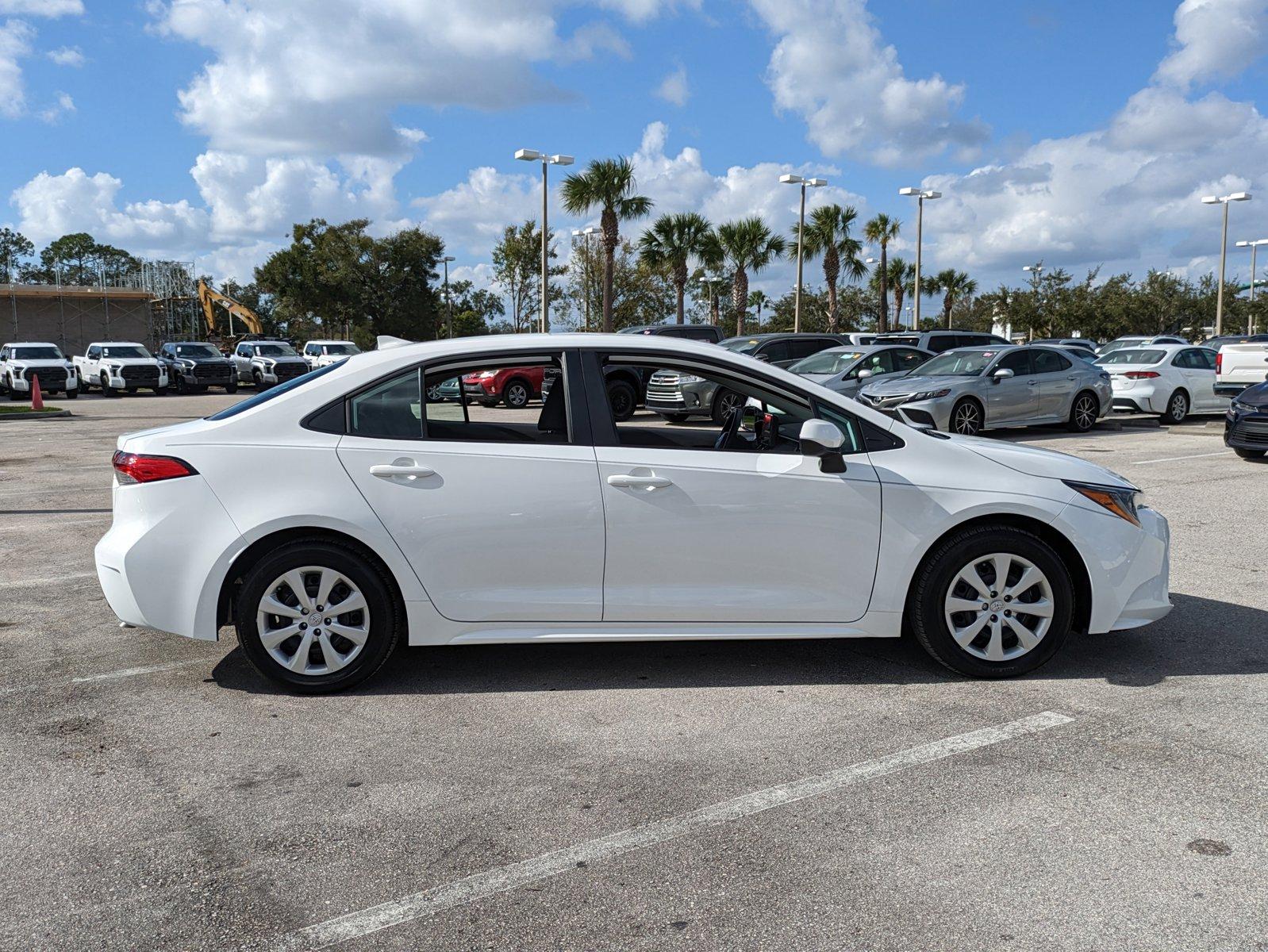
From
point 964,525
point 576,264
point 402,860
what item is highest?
point 576,264

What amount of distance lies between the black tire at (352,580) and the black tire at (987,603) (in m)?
2.37

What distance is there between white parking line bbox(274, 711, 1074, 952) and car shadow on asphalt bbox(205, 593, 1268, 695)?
74 cm

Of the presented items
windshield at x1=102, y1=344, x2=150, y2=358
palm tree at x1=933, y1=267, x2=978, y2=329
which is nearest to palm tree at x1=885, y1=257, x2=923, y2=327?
palm tree at x1=933, y1=267, x2=978, y2=329

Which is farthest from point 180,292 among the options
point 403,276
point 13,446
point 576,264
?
point 13,446

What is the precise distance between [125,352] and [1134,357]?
98.5 feet

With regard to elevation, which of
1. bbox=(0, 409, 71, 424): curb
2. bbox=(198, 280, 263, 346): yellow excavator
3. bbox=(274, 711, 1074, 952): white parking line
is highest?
bbox=(198, 280, 263, 346): yellow excavator

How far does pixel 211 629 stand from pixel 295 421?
99 cm

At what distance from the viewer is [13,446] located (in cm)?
1641

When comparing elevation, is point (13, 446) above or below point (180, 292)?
below

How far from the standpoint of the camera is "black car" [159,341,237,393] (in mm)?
35344

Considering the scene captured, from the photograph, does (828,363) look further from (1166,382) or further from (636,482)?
(636,482)

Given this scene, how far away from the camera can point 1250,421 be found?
12922 millimetres

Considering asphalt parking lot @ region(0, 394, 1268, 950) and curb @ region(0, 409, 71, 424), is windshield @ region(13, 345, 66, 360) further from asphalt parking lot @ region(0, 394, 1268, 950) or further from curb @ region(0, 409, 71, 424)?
asphalt parking lot @ region(0, 394, 1268, 950)

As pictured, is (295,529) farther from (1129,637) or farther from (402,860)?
(1129,637)
